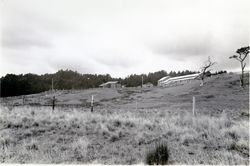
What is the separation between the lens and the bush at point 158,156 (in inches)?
160

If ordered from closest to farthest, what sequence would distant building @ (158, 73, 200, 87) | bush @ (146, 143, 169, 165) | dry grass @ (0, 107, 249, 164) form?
bush @ (146, 143, 169, 165), dry grass @ (0, 107, 249, 164), distant building @ (158, 73, 200, 87)

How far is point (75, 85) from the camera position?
7275cm

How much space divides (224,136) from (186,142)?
0.97 m

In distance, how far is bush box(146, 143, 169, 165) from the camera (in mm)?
4066

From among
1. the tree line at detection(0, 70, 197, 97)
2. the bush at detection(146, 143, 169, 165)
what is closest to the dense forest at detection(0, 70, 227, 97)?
the tree line at detection(0, 70, 197, 97)

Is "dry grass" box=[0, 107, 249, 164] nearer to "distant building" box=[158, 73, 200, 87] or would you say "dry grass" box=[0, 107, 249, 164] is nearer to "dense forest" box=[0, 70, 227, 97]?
"dense forest" box=[0, 70, 227, 97]

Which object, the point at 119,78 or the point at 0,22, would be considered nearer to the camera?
the point at 0,22

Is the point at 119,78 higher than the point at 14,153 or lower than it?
higher

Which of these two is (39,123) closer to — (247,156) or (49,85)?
(247,156)

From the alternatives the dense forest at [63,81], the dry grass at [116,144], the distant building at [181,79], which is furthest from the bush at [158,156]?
the distant building at [181,79]

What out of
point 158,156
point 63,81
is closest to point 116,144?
point 158,156

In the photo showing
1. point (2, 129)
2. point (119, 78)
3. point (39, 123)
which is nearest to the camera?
point (2, 129)

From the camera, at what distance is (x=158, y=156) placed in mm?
4230

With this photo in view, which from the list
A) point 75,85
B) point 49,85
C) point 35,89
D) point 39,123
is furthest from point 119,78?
point 39,123
